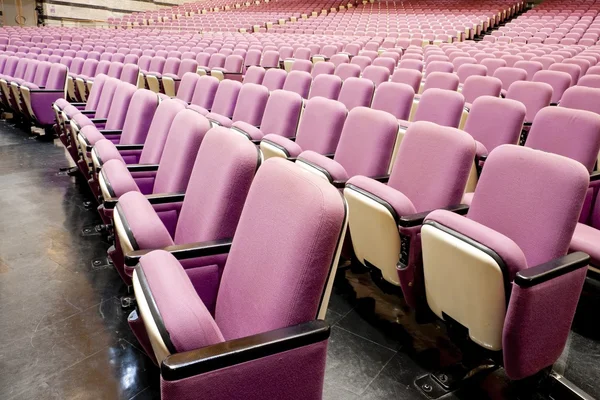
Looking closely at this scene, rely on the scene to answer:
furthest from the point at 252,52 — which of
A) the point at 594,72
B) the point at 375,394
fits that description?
the point at 375,394

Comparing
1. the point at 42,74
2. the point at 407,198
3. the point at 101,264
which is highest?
the point at 407,198

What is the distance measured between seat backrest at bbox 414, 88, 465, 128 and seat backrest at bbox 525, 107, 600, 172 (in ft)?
0.68

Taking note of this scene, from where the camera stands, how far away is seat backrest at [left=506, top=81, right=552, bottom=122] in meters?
1.39

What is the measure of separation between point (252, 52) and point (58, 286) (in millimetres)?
2358

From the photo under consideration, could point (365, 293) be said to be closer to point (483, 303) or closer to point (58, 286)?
point (483, 303)

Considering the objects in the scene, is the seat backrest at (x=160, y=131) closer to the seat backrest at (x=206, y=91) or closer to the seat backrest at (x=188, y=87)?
the seat backrest at (x=206, y=91)

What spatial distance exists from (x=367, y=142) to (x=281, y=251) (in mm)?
563

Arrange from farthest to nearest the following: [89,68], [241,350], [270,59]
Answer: [270,59] → [89,68] → [241,350]

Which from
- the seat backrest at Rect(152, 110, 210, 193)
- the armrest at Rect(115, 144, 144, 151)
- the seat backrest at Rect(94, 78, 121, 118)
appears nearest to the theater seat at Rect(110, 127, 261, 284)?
the seat backrest at Rect(152, 110, 210, 193)

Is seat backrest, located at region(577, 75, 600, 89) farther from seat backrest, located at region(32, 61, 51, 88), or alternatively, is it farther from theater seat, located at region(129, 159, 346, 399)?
seat backrest, located at region(32, 61, 51, 88)

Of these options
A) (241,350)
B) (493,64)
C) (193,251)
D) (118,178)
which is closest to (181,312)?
(241,350)

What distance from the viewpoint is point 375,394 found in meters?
0.65

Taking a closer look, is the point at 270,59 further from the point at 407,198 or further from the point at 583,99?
the point at 407,198

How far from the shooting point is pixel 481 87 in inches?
60.2
